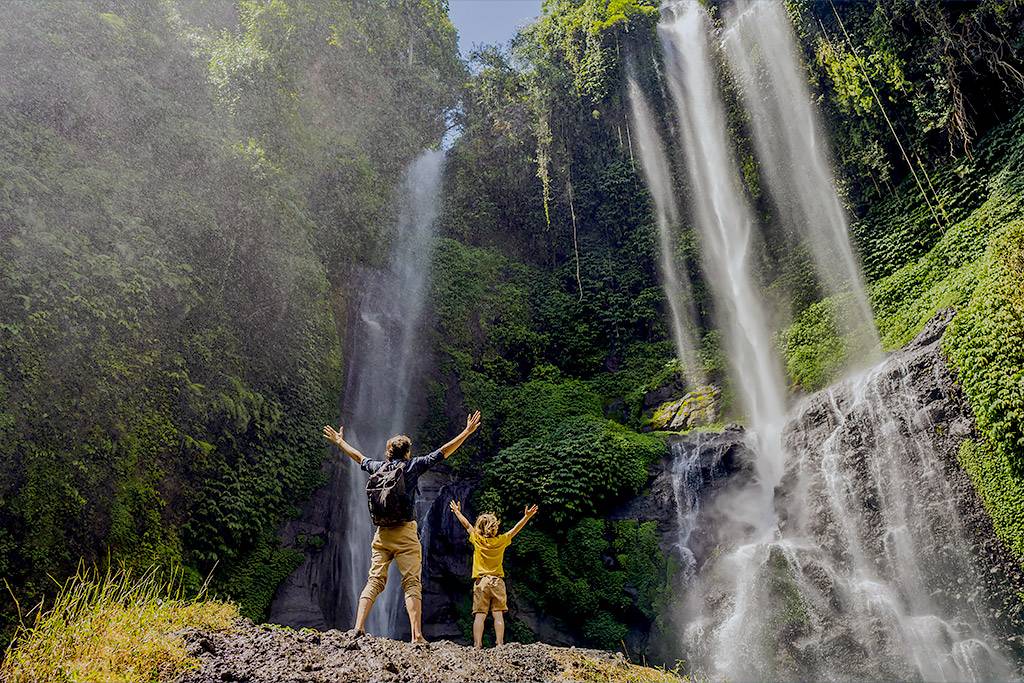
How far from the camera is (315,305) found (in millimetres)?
11766

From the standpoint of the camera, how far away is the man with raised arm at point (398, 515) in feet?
15.9

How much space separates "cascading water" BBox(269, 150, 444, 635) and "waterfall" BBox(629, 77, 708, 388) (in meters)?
6.22

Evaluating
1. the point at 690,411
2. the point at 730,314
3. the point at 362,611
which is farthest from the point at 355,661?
the point at 730,314

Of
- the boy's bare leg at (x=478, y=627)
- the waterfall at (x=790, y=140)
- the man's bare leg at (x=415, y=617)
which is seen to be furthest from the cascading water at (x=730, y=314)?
the man's bare leg at (x=415, y=617)

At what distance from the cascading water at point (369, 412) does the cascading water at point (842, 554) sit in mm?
5199

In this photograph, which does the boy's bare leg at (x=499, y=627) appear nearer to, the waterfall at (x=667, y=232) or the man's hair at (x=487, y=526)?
the man's hair at (x=487, y=526)

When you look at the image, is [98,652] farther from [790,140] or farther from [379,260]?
[790,140]

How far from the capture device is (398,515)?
4.94 m

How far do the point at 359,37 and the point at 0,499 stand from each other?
45.8 ft

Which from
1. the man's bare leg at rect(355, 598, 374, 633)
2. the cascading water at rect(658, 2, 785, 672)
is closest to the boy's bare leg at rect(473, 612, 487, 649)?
the man's bare leg at rect(355, 598, 374, 633)

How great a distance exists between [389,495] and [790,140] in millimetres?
15096

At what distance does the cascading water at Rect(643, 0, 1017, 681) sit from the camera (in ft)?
26.1

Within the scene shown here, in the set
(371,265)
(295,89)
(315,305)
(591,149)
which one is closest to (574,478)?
(315,305)

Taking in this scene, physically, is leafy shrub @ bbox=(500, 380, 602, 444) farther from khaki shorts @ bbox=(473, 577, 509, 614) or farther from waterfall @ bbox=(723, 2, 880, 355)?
khaki shorts @ bbox=(473, 577, 509, 614)
